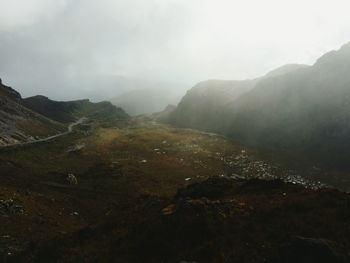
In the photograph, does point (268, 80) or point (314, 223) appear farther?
point (268, 80)

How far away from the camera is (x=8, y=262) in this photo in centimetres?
2597

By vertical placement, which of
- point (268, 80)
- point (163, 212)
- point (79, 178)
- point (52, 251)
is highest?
point (268, 80)

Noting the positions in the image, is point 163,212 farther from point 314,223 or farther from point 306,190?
point 306,190

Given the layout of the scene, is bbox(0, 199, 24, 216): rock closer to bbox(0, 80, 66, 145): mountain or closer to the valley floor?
the valley floor

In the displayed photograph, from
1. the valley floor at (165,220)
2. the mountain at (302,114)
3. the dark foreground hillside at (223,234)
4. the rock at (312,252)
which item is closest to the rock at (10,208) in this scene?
the valley floor at (165,220)

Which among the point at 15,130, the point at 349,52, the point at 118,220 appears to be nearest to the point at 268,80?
the point at 349,52

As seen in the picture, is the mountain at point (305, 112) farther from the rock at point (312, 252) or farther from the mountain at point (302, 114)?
the rock at point (312, 252)

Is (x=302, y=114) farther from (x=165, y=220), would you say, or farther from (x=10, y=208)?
(x=165, y=220)

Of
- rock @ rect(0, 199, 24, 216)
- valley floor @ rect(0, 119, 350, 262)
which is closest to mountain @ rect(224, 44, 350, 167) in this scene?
valley floor @ rect(0, 119, 350, 262)

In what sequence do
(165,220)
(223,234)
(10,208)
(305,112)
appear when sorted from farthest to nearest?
(305,112) → (10,208) → (165,220) → (223,234)

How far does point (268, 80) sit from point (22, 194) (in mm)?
125241

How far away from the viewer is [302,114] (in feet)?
420

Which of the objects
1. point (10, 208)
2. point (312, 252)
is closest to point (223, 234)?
point (312, 252)

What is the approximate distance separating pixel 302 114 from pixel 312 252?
114 meters
